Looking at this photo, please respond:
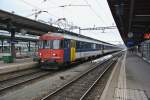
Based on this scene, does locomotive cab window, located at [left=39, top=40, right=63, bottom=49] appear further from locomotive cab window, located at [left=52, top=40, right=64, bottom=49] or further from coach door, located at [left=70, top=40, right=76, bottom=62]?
coach door, located at [left=70, top=40, right=76, bottom=62]

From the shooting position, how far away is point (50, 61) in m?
19.2

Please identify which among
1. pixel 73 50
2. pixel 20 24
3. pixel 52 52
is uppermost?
pixel 20 24

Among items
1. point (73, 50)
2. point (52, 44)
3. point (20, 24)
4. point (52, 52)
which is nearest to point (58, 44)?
point (52, 44)

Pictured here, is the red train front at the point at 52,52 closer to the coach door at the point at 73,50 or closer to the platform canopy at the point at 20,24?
the coach door at the point at 73,50

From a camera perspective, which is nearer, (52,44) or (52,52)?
(52,52)

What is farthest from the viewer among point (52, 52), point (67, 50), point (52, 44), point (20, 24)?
point (20, 24)

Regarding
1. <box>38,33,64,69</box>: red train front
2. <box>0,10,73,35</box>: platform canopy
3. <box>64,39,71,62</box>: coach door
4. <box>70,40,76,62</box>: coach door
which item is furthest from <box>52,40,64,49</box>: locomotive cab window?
<box>0,10,73,35</box>: platform canopy

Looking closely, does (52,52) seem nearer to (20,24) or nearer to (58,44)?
(58,44)

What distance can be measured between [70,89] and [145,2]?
27.4 feet

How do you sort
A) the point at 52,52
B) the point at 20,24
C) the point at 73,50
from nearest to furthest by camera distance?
the point at 52,52 → the point at 73,50 → the point at 20,24

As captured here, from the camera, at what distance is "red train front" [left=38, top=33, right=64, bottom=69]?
19172 mm

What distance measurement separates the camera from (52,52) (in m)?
19.3

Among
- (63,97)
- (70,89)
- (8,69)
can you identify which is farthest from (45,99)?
(8,69)

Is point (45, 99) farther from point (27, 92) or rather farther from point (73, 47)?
point (73, 47)
